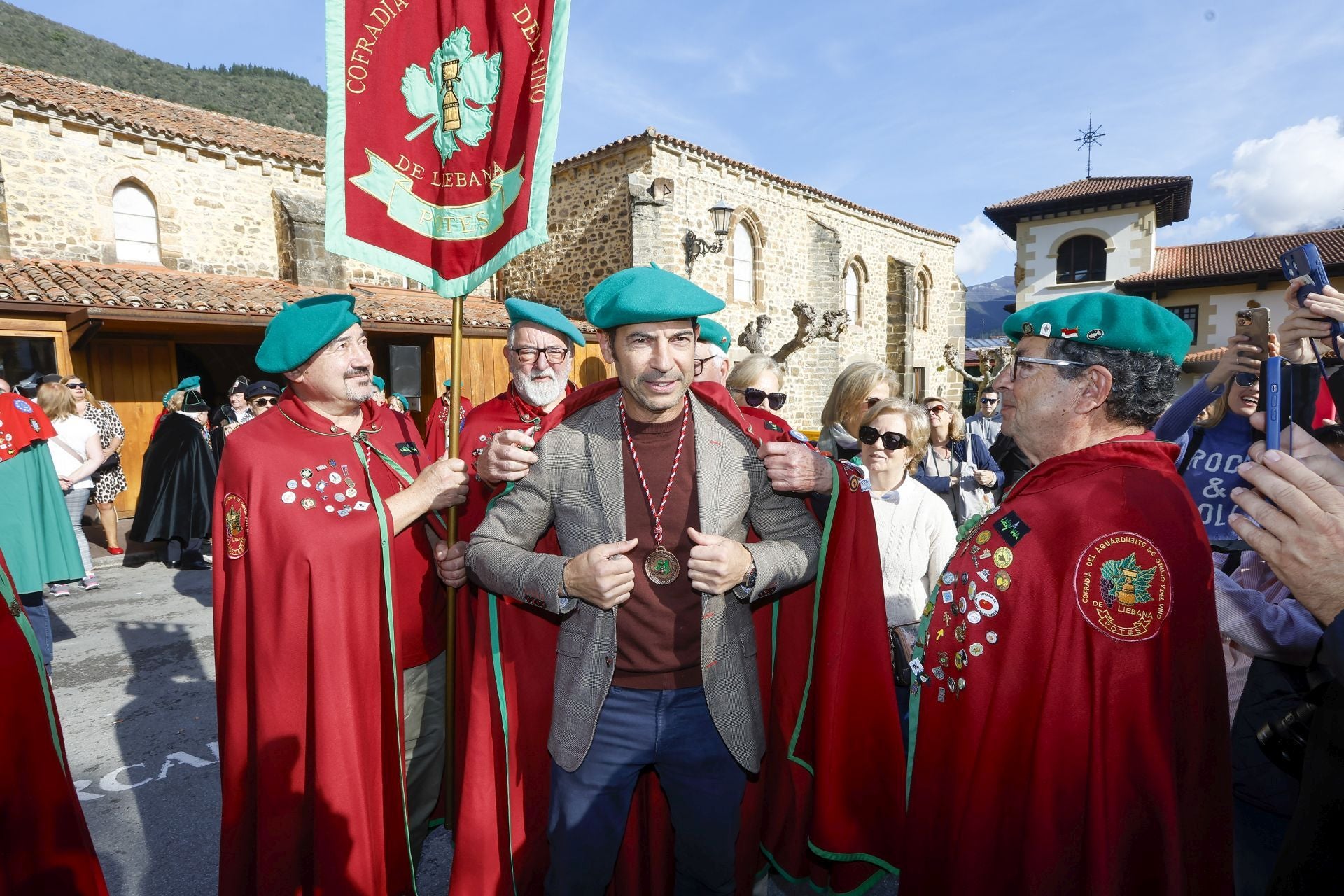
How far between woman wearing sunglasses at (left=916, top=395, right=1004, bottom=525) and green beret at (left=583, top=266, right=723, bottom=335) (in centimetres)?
285

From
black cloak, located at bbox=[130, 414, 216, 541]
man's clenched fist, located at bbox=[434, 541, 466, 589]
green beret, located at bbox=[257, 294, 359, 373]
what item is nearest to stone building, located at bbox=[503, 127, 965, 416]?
black cloak, located at bbox=[130, 414, 216, 541]

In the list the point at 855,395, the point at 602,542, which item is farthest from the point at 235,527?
the point at 855,395

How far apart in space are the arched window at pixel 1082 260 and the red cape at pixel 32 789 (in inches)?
1227

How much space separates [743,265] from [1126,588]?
1679 centimetres

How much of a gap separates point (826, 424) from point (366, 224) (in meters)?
2.70

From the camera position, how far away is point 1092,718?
5.36ft

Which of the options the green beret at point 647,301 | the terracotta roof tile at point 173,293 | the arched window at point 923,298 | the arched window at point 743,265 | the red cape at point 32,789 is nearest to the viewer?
the green beret at point 647,301

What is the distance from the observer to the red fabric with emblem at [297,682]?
233cm

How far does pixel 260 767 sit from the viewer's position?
2.35 meters

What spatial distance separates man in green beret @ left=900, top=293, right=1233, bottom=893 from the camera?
5.29ft

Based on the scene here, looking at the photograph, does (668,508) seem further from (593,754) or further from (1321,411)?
(1321,411)

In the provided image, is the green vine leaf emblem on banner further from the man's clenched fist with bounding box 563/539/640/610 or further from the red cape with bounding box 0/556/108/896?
the red cape with bounding box 0/556/108/896

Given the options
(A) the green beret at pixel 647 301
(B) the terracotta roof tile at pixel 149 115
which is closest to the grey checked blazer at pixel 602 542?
(A) the green beret at pixel 647 301

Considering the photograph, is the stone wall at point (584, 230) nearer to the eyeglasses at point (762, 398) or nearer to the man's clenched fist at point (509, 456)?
the eyeglasses at point (762, 398)
